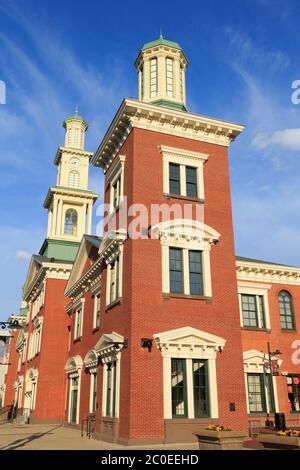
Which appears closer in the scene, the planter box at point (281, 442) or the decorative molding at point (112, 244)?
the planter box at point (281, 442)

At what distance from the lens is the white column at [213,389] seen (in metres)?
18.9

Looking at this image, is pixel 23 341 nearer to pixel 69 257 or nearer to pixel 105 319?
pixel 69 257

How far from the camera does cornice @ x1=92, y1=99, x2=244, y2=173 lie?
22.5m

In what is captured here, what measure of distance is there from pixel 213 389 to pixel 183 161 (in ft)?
35.6

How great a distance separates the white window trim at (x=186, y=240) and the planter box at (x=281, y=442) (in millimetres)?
8469

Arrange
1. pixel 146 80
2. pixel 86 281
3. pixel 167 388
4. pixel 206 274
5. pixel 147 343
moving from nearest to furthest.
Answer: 1. pixel 167 388
2. pixel 147 343
3. pixel 206 274
4. pixel 146 80
5. pixel 86 281

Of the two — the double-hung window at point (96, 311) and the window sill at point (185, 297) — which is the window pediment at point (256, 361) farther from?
the double-hung window at point (96, 311)

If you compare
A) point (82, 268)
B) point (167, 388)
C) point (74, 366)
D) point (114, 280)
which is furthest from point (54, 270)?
point (167, 388)

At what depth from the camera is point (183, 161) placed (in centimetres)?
2300

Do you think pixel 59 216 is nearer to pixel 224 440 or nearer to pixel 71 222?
pixel 71 222

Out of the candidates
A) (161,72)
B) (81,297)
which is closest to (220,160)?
(161,72)

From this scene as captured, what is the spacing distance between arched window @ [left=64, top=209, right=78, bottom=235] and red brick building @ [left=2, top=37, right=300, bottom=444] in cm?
1482

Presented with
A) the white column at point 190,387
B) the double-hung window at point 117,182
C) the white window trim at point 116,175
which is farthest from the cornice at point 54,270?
the white column at point 190,387

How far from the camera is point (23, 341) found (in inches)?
1853
